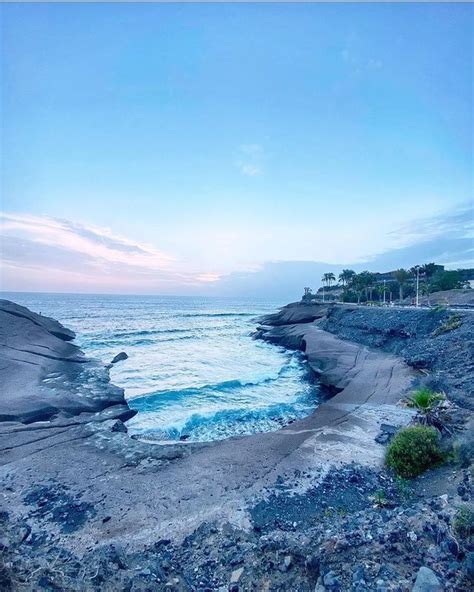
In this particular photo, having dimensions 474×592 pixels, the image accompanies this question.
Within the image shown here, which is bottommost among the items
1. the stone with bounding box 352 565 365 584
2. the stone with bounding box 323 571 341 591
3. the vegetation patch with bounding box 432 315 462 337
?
the stone with bounding box 323 571 341 591

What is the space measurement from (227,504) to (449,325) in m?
26.5

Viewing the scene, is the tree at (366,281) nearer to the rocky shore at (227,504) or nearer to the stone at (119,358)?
the rocky shore at (227,504)

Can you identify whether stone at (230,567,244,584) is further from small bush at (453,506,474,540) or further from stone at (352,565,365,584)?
small bush at (453,506,474,540)

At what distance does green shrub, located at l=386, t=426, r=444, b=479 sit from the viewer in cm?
1025

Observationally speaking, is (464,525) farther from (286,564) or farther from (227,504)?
(227,504)

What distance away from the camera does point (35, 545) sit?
7.91m

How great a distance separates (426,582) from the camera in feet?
17.0

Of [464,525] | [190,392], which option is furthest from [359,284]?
[464,525]

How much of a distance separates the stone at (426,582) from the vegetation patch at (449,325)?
2604cm

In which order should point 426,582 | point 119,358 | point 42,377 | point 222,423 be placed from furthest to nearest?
point 119,358 < point 42,377 < point 222,423 < point 426,582

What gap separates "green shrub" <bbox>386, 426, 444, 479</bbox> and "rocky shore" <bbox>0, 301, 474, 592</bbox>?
0.34m

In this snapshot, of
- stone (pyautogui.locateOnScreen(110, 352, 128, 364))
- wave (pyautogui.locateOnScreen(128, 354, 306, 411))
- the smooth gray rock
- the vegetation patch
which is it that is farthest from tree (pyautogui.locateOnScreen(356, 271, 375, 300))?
the smooth gray rock

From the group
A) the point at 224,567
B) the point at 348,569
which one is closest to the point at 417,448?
the point at 348,569

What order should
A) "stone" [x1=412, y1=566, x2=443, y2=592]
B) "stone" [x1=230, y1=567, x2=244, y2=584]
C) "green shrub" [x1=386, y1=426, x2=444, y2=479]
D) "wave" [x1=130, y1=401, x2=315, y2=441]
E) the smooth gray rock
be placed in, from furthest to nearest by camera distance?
the smooth gray rock
"wave" [x1=130, y1=401, x2=315, y2=441]
"green shrub" [x1=386, y1=426, x2=444, y2=479]
"stone" [x1=230, y1=567, x2=244, y2=584]
"stone" [x1=412, y1=566, x2=443, y2=592]
